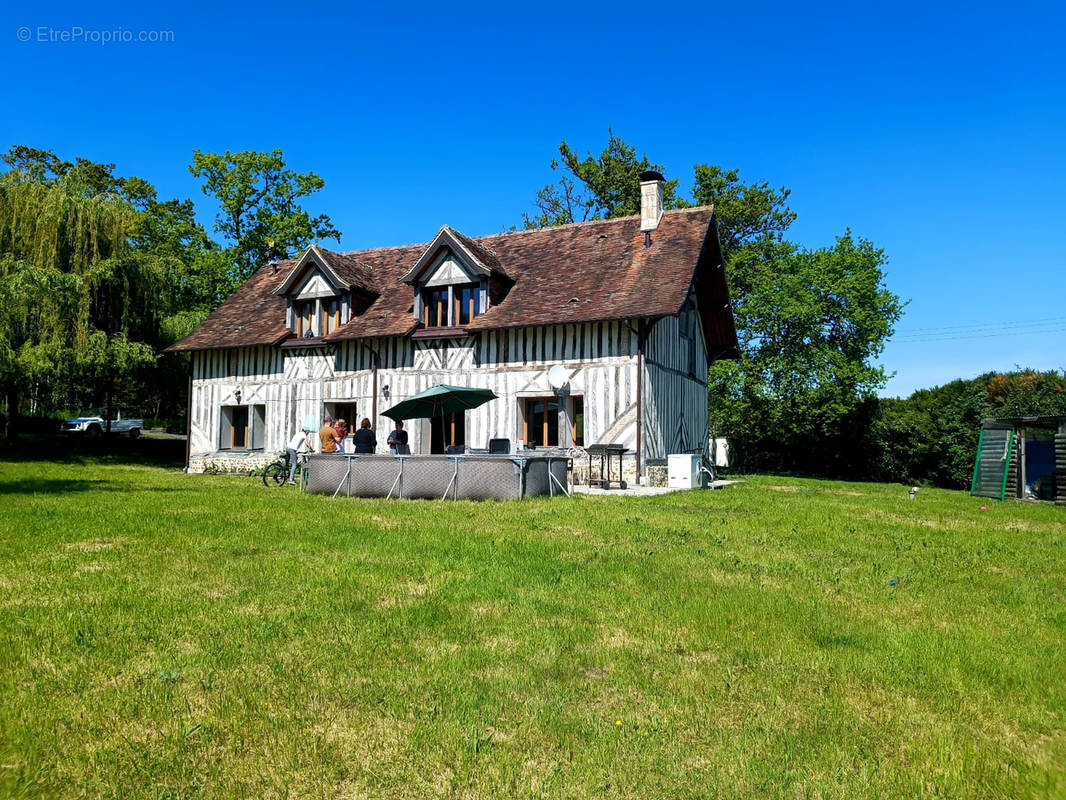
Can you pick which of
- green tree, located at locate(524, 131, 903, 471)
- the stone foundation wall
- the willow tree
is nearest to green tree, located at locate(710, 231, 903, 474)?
green tree, located at locate(524, 131, 903, 471)

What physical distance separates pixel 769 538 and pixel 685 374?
39.3 feet

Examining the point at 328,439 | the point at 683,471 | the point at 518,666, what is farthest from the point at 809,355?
the point at 518,666

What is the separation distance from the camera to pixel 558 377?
57.4 feet

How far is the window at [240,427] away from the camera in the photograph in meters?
21.9

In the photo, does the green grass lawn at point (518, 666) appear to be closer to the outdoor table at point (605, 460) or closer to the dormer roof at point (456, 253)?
the outdoor table at point (605, 460)

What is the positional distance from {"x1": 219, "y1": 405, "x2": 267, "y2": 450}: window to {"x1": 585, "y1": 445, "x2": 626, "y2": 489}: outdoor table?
33.6 feet

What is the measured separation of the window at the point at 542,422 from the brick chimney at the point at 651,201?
5467mm

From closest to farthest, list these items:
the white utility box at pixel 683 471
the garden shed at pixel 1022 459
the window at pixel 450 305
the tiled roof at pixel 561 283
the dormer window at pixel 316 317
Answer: the garden shed at pixel 1022 459
the white utility box at pixel 683 471
the tiled roof at pixel 561 283
the window at pixel 450 305
the dormer window at pixel 316 317

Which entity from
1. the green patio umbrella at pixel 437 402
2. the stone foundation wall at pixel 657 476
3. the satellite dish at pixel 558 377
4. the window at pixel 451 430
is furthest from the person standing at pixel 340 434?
the stone foundation wall at pixel 657 476

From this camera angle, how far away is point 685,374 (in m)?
20.5

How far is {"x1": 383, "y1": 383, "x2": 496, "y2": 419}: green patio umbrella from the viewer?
48.1 feet

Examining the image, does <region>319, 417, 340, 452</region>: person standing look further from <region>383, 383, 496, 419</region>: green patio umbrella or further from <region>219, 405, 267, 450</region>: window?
<region>219, 405, 267, 450</region>: window

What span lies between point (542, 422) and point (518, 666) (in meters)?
14.0

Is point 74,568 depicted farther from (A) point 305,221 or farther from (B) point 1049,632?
(A) point 305,221
